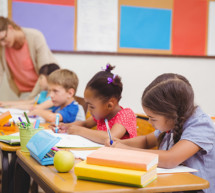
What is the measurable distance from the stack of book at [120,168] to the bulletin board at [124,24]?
106 inches

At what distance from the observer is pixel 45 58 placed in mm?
3082

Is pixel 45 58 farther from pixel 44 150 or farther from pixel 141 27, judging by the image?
pixel 44 150

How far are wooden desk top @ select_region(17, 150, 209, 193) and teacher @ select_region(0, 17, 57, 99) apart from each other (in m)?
2.16

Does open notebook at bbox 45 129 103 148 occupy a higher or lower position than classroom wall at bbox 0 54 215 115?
lower

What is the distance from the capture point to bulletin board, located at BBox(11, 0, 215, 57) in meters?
3.42

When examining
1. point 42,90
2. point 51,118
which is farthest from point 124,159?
point 42,90

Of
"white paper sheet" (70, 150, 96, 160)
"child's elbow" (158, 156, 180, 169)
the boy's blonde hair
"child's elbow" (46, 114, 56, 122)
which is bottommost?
"child's elbow" (46, 114, 56, 122)

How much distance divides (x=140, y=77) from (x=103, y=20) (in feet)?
2.47

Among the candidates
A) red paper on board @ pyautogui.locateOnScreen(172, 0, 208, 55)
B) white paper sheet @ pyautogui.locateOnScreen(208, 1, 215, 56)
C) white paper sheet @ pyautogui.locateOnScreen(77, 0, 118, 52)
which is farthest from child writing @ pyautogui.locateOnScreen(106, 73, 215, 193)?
white paper sheet @ pyautogui.locateOnScreen(208, 1, 215, 56)

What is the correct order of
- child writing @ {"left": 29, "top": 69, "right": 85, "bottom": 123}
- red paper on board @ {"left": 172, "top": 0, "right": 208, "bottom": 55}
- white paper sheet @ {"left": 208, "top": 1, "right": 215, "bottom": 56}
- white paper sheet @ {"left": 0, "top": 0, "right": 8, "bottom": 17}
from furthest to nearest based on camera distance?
white paper sheet @ {"left": 208, "top": 1, "right": 215, "bottom": 56} → red paper on board @ {"left": 172, "top": 0, "right": 208, "bottom": 55} → white paper sheet @ {"left": 0, "top": 0, "right": 8, "bottom": 17} → child writing @ {"left": 29, "top": 69, "right": 85, "bottom": 123}

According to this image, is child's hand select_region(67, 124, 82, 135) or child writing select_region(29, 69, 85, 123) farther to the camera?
child writing select_region(29, 69, 85, 123)

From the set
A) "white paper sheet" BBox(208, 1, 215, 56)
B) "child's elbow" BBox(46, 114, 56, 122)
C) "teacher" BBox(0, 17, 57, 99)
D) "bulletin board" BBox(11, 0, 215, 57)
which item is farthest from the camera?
"white paper sheet" BBox(208, 1, 215, 56)

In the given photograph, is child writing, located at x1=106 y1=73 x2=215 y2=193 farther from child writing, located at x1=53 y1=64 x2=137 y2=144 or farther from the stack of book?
child writing, located at x1=53 y1=64 x2=137 y2=144

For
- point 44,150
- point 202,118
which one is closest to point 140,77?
point 202,118
